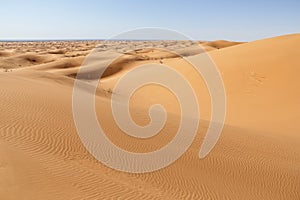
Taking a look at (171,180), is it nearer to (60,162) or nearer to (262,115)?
(60,162)

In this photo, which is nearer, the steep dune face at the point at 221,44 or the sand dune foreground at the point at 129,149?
the sand dune foreground at the point at 129,149

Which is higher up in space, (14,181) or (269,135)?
(14,181)

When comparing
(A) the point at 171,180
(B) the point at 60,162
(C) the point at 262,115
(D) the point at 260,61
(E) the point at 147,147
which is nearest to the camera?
(B) the point at 60,162

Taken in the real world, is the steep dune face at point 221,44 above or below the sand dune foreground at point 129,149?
above

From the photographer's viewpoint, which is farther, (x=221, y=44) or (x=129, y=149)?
(x=221, y=44)

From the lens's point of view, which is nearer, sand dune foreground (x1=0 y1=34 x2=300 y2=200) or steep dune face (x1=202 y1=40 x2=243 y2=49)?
sand dune foreground (x1=0 y1=34 x2=300 y2=200)

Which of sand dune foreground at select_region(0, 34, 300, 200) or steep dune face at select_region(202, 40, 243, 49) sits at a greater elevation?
steep dune face at select_region(202, 40, 243, 49)

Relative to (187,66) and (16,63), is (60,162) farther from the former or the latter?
(16,63)

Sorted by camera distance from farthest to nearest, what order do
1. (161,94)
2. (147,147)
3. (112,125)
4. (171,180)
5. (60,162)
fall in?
(161,94), (112,125), (147,147), (171,180), (60,162)

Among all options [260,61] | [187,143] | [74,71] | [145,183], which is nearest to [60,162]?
[145,183]

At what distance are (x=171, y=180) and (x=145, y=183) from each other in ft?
2.39

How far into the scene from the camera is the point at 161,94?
890 inches

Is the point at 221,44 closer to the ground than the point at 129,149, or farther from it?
farther from it

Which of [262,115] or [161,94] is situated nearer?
[262,115]
